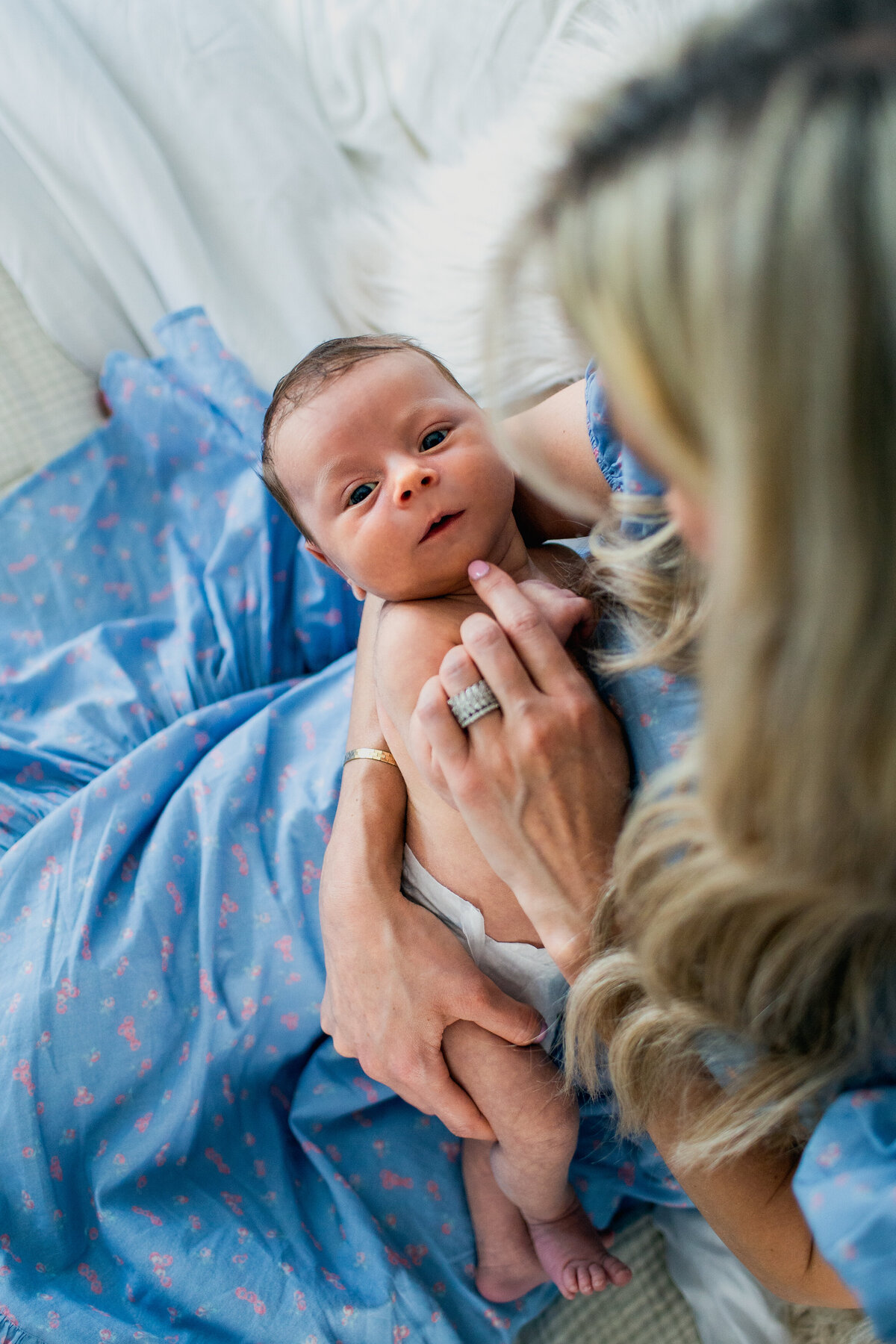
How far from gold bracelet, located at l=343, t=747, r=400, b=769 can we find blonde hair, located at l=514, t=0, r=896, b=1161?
459 millimetres

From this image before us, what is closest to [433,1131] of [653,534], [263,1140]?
[263,1140]

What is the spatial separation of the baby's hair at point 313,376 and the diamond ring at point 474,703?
328mm

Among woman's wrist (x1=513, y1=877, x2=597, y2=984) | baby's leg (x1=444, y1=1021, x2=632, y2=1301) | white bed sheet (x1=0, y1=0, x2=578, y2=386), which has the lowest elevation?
baby's leg (x1=444, y1=1021, x2=632, y2=1301)

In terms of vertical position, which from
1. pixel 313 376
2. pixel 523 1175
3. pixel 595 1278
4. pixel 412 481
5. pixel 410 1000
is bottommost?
pixel 595 1278

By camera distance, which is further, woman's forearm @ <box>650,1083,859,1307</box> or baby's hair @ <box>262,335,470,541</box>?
baby's hair @ <box>262,335,470,541</box>

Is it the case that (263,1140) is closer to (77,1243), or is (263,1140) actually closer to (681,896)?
(77,1243)

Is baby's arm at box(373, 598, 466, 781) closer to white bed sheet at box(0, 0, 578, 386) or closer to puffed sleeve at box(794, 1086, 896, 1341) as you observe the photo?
puffed sleeve at box(794, 1086, 896, 1341)

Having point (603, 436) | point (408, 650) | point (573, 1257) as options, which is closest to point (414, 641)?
point (408, 650)

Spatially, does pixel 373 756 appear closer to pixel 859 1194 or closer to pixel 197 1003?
pixel 197 1003

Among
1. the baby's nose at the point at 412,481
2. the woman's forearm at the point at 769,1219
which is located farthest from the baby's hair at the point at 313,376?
the woman's forearm at the point at 769,1219

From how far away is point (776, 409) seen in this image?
43 cm

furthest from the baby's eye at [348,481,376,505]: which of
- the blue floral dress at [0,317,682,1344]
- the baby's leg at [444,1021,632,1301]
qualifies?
the baby's leg at [444,1021,632,1301]

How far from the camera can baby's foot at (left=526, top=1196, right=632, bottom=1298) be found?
1.05m

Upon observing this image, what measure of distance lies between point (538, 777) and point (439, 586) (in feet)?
0.88
